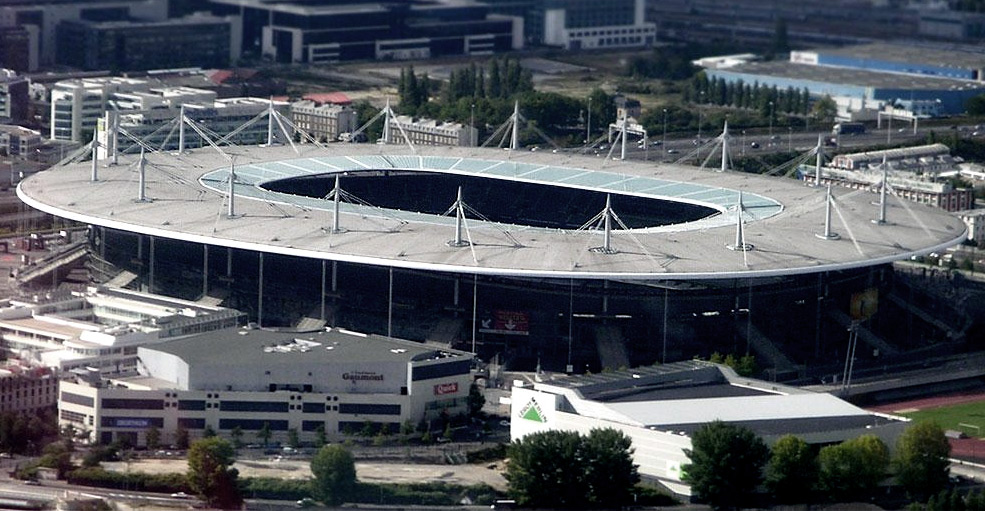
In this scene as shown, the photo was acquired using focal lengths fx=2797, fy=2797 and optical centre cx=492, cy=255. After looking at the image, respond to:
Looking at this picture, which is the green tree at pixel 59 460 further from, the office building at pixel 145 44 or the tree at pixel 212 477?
the office building at pixel 145 44

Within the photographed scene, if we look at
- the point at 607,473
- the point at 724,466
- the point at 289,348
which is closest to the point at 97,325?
the point at 289,348

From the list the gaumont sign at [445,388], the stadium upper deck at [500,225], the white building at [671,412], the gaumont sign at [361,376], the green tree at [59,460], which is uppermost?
the stadium upper deck at [500,225]

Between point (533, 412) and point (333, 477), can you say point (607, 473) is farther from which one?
point (333, 477)

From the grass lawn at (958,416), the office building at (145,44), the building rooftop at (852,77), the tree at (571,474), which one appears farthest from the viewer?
the building rooftop at (852,77)

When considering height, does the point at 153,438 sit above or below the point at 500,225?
below

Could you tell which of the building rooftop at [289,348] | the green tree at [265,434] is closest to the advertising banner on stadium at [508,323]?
the building rooftop at [289,348]

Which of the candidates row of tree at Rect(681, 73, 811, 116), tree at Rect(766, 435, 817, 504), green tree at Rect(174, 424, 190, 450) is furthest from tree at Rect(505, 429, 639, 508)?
row of tree at Rect(681, 73, 811, 116)

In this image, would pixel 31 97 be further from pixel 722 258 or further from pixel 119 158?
pixel 722 258
